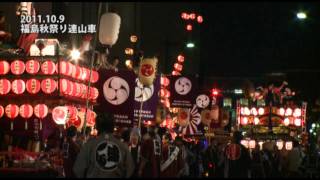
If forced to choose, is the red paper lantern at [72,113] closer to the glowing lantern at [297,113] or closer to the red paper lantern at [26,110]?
the red paper lantern at [26,110]

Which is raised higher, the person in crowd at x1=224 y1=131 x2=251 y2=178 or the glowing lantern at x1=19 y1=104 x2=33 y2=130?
the glowing lantern at x1=19 y1=104 x2=33 y2=130

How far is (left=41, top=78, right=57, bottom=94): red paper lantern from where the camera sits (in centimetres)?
2227

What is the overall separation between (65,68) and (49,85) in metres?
0.90

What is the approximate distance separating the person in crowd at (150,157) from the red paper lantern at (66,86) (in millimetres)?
9459

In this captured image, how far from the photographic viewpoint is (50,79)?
2234 centimetres

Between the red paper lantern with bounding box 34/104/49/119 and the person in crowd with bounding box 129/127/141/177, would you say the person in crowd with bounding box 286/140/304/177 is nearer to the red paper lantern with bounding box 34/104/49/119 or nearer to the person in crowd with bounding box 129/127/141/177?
the person in crowd with bounding box 129/127/141/177

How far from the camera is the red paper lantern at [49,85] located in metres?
22.3

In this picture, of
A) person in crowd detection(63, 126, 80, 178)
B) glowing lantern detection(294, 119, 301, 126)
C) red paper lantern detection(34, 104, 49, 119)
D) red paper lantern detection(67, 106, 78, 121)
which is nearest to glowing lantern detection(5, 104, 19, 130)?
red paper lantern detection(34, 104, 49, 119)

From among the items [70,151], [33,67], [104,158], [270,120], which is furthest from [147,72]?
[270,120]

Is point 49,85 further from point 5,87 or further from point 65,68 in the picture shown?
point 5,87

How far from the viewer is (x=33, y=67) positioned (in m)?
22.4

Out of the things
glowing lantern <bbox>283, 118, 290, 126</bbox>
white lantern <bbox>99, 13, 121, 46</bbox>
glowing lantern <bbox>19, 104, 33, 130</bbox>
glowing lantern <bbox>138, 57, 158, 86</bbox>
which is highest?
white lantern <bbox>99, 13, 121, 46</bbox>

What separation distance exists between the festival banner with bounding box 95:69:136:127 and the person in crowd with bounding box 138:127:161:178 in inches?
146

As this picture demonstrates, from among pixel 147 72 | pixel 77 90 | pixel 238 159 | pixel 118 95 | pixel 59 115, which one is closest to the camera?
pixel 238 159
